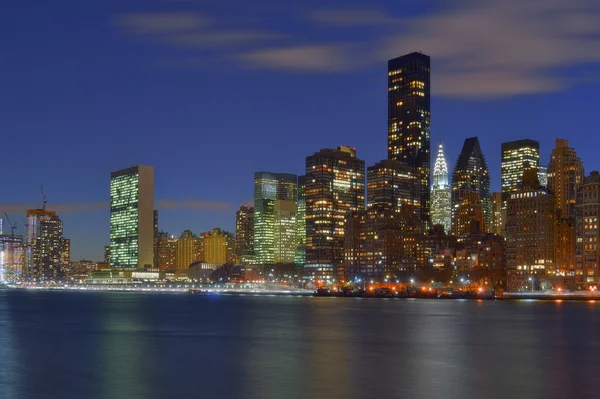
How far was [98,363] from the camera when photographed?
63.6 m

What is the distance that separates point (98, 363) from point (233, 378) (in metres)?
14.2

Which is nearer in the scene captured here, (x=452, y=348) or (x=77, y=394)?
(x=77, y=394)

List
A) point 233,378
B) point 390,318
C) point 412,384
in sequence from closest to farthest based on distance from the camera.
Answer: point 412,384
point 233,378
point 390,318

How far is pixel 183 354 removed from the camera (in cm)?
7038

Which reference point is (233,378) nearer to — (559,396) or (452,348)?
(559,396)

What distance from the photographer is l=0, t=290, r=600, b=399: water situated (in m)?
50.0

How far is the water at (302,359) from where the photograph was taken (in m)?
50.0

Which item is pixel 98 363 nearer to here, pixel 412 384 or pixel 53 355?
pixel 53 355

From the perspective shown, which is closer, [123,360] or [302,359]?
[123,360]

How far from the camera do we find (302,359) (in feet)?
217

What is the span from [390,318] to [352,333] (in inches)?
1196

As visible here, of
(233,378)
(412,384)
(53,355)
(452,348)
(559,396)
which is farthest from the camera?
(452,348)

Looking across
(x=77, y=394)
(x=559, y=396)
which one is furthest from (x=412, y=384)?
(x=77, y=394)

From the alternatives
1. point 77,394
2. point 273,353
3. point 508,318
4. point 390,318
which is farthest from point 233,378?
point 508,318
